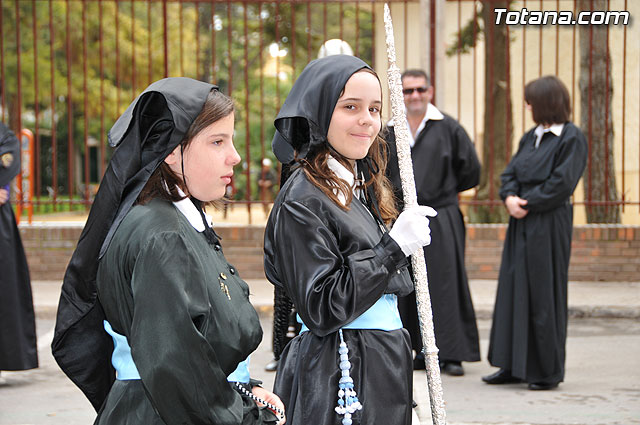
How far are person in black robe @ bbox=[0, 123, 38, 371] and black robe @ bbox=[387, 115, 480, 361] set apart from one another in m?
2.61

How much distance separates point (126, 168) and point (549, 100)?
4262 millimetres


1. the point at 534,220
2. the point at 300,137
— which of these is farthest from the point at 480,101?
the point at 300,137

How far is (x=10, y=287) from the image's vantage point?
20.2 ft

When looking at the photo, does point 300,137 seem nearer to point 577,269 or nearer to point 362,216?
point 362,216

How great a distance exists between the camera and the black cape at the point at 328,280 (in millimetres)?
2736

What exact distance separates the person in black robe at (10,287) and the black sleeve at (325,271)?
382 centimetres

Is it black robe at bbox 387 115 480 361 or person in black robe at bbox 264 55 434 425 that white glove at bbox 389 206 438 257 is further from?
black robe at bbox 387 115 480 361

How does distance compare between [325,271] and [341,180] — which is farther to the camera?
[341,180]

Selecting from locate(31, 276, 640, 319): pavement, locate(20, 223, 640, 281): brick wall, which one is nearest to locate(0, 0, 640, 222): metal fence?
locate(20, 223, 640, 281): brick wall

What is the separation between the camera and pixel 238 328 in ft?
7.34

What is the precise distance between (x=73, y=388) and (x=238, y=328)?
14.1 feet

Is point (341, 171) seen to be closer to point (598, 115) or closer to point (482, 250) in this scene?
point (482, 250)

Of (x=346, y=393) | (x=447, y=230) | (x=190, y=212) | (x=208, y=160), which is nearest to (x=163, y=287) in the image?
(x=190, y=212)

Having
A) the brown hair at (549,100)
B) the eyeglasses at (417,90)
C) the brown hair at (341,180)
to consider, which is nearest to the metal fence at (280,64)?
the eyeglasses at (417,90)
